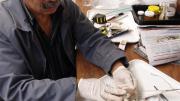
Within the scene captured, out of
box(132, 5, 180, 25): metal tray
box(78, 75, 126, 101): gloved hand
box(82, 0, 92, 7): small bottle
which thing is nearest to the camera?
box(78, 75, 126, 101): gloved hand

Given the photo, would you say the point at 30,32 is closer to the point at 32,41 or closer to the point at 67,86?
the point at 32,41

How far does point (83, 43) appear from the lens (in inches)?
52.1

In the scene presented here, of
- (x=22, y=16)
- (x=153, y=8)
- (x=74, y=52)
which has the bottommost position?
(x=74, y=52)

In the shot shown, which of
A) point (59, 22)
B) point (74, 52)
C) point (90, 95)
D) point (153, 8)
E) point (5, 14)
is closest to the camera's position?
point (90, 95)

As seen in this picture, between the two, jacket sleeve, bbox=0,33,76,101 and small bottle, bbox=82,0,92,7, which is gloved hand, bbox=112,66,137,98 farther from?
small bottle, bbox=82,0,92,7

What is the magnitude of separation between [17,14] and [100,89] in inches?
18.8

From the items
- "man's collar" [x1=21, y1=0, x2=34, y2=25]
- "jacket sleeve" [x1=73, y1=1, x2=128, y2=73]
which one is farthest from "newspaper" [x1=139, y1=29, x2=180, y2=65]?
"man's collar" [x1=21, y1=0, x2=34, y2=25]

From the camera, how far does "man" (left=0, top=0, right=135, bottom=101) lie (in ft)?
3.27

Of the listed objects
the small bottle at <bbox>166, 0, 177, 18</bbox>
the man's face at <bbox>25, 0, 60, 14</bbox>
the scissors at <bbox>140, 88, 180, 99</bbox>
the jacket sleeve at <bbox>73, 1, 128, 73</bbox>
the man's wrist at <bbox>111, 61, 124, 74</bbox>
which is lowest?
the scissors at <bbox>140, 88, 180, 99</bbox>

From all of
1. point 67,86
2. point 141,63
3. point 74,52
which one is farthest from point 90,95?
point 74,52

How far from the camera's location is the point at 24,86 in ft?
3.30

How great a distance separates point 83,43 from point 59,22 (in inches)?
6.1

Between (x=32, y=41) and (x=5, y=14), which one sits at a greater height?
(x=5, y=14)

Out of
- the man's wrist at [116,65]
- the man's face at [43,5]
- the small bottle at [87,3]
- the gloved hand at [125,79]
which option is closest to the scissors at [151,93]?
the gloved hand at [125,79]
